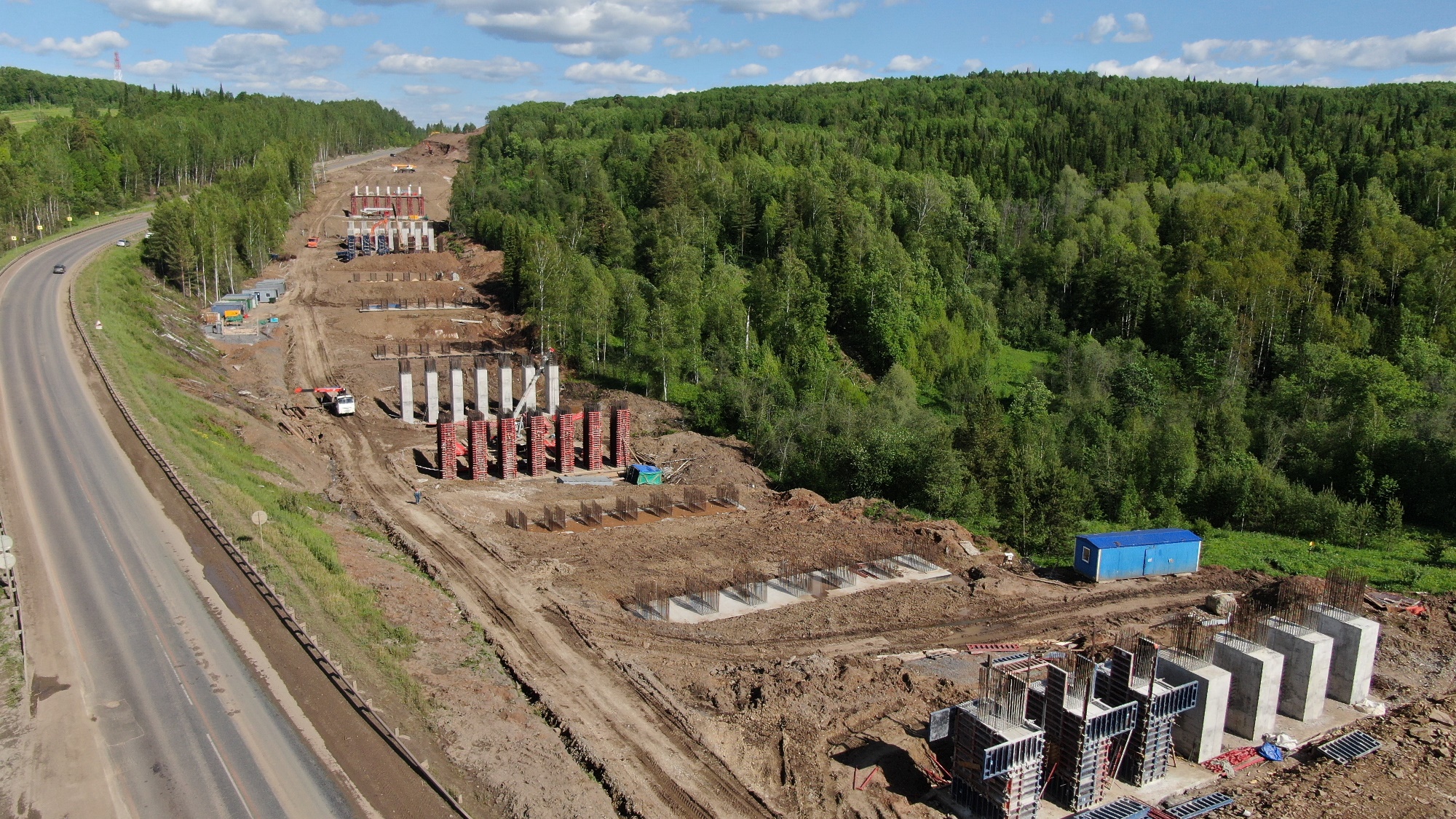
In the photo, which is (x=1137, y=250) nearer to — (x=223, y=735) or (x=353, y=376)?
(x=353, y=376)

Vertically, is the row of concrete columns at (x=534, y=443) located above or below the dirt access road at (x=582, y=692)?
above

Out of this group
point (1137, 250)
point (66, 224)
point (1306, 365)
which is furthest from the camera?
point (66, 224)

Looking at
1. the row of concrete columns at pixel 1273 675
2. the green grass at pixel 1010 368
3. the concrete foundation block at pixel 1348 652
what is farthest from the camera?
the green grass at pixel 1010 368

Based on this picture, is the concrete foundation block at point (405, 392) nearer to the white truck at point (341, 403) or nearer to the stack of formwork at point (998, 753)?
the white truck at point (341, 403)

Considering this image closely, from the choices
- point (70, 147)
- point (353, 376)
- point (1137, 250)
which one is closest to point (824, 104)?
point (1137, 250)

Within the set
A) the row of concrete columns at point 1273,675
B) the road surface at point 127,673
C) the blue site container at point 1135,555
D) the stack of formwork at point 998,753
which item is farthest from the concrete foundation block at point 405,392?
the row of concrete columns at point 1273,675

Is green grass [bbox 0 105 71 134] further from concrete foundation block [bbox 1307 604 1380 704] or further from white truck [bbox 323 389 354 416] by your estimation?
concrete foundation block [bbox 1307 604 1380 704]
